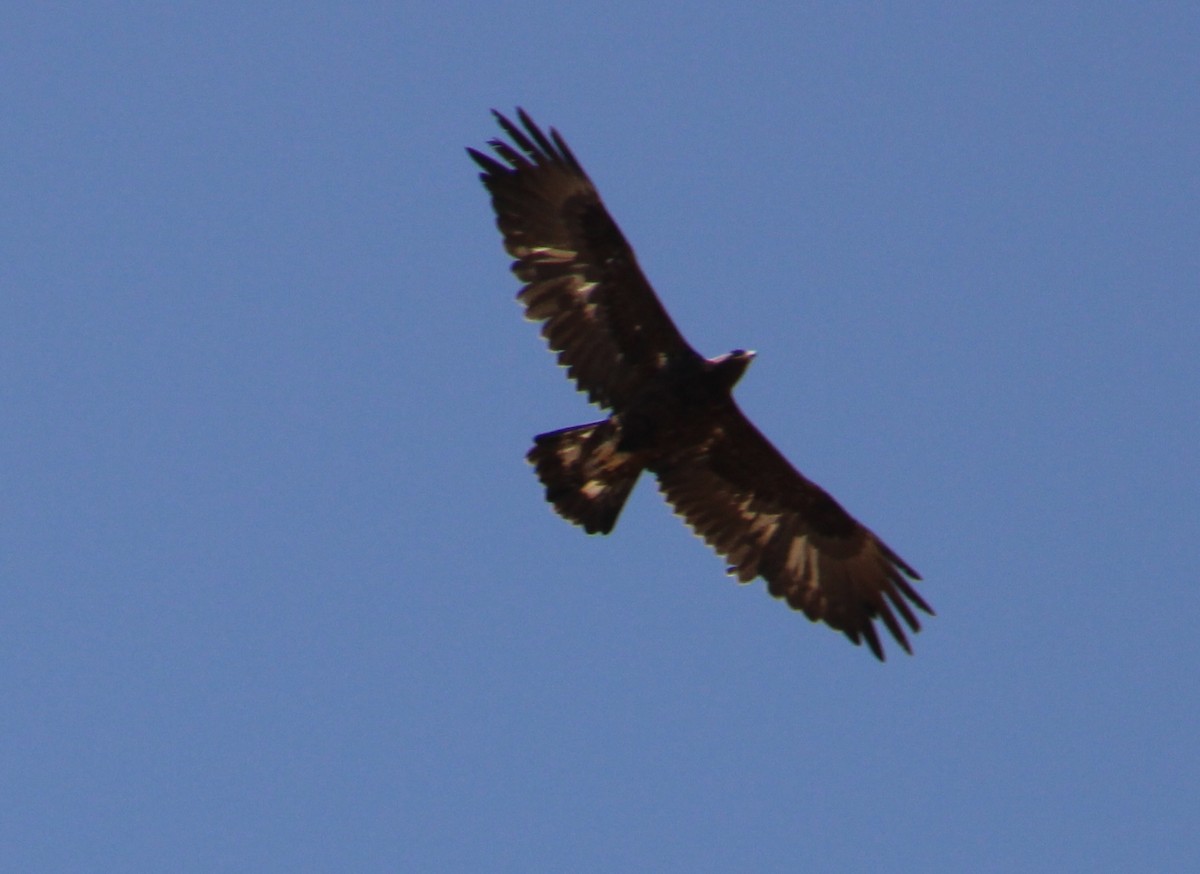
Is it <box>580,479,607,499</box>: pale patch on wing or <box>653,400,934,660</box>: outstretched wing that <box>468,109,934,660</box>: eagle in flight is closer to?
<box>580,479,607,499</box>: pale patch on wing

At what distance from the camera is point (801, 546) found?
16.1m

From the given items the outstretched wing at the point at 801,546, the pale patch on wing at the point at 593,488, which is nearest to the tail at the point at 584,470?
the pale patch on wing at the point at 593,488

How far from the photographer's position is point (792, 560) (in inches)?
634

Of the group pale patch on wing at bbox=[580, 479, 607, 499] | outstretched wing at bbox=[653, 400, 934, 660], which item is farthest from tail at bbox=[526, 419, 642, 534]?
outstretched wing at bbox=[653, 400, 934, 660]

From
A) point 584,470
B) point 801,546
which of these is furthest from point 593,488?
point 801,546

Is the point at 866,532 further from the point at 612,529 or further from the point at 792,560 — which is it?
the point at 612,529

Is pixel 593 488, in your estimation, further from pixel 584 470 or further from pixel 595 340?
pixel 595 340

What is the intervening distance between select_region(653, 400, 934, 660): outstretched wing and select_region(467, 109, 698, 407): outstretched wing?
1219mm

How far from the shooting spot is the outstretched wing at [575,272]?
14836 mm

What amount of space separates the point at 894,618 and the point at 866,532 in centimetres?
65

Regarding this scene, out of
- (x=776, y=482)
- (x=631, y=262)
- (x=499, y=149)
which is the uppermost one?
(x=499, y=149)

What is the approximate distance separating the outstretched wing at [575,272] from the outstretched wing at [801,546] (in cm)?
122

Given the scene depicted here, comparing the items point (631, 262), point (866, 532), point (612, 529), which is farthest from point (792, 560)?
point (631, 262)

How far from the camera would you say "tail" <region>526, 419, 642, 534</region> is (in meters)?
14.9
